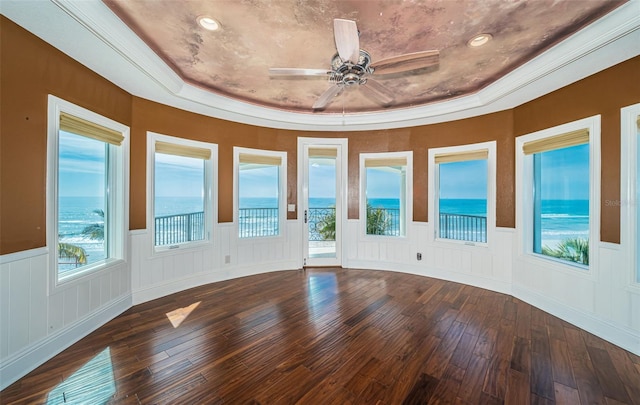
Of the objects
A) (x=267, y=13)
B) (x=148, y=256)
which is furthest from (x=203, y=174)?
(x=267, y=13)

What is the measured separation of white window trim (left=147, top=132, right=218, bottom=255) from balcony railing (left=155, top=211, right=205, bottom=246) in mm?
99

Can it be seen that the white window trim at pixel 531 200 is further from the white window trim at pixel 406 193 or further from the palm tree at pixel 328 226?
the palm tree at pixel 328 226

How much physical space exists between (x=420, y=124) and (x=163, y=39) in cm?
382

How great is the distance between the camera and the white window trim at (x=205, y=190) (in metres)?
3.49

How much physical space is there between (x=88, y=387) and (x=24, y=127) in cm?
201

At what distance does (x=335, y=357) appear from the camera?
7.22 feet

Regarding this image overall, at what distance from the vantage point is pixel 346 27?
6.17 ft

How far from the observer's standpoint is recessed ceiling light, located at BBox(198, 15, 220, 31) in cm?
223

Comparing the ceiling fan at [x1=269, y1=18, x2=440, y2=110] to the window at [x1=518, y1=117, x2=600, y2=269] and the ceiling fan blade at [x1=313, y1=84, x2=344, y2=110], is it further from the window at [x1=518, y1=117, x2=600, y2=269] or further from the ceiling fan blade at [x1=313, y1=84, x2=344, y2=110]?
the window at [x1=518, y1=117, x2=600, y2=269]

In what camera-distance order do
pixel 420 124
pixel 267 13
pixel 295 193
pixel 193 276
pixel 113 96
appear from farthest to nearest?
pixel 295 193
pixel 420 124
pixel 193 276
pixel 113 96
pixel 267 13

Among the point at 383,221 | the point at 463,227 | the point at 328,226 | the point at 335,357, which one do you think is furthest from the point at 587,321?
the point at 328,226

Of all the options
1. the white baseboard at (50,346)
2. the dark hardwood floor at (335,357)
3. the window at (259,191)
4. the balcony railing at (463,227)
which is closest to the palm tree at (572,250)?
the dark hardwood floor at (335,357)

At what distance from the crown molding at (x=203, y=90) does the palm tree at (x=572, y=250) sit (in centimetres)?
180

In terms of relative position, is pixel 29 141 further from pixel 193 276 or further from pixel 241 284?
pixel 241 284
